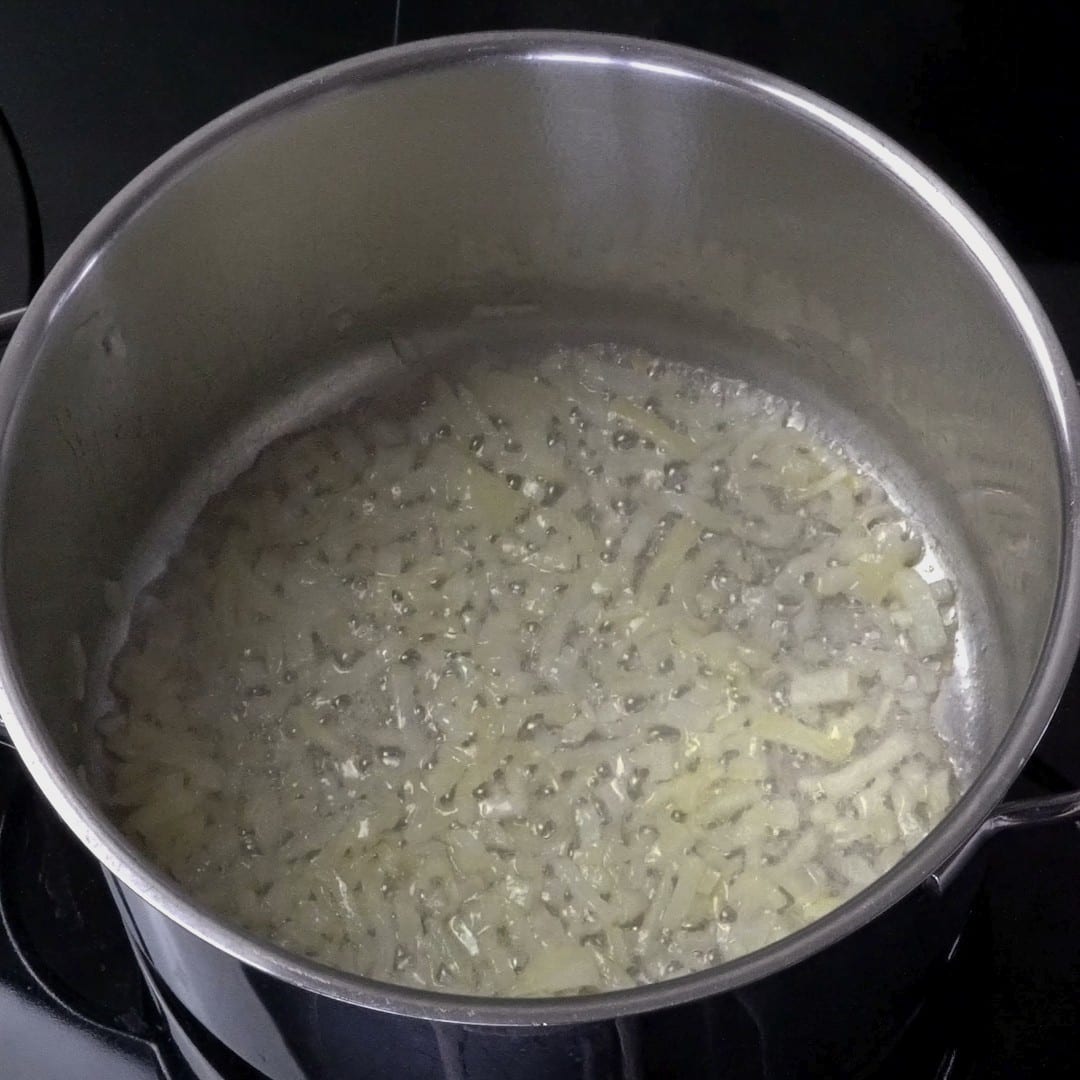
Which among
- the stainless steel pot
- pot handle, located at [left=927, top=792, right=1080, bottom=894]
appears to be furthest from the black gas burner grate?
pot handle, located at [left=927, top=792, right=1080, bottom=894]

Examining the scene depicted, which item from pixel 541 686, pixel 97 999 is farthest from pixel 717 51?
pixel 97 999

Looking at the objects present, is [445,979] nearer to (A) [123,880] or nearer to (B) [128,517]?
(A) [123,880]

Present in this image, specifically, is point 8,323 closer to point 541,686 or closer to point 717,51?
point 541,686

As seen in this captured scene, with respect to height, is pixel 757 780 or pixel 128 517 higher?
pixel 128 517

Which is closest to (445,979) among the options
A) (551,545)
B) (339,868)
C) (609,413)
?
(339,868)

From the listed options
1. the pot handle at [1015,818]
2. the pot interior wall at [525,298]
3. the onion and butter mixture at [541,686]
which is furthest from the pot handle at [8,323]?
the pot handle at [1015,818]

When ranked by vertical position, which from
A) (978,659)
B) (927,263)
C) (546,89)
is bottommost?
(978,659)
